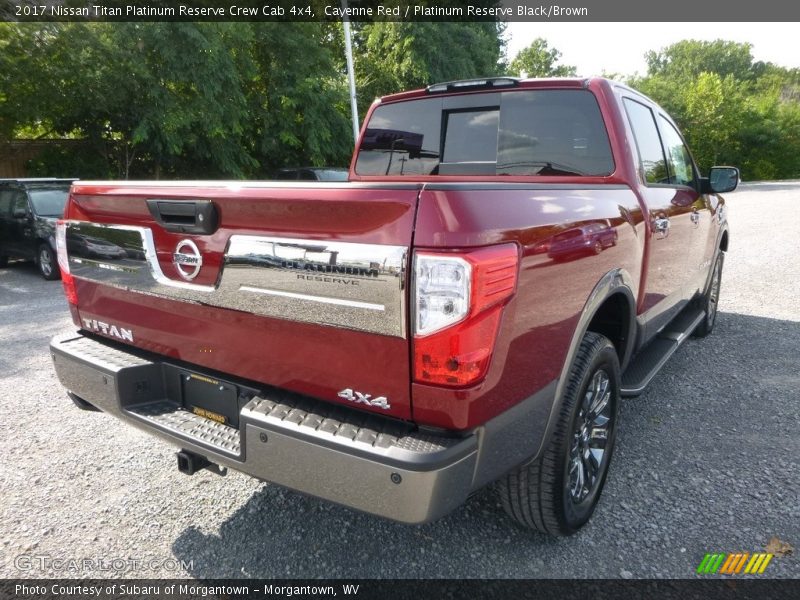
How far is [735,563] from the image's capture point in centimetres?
229

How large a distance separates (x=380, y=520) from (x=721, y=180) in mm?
3450

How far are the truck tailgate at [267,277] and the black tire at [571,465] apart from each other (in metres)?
0.78

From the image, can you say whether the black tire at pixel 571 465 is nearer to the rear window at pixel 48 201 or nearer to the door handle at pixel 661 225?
the door handle at pixel 661 225

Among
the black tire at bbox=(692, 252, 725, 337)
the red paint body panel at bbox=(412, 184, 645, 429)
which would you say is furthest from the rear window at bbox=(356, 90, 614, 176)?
the black tire at bbox=(692, 252, 725, 337)

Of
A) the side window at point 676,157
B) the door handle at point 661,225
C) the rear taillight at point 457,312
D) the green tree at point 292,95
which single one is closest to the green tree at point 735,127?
the green tree at point 292,95

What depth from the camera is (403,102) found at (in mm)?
3805

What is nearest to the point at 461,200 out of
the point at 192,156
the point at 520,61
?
the point at 192,156

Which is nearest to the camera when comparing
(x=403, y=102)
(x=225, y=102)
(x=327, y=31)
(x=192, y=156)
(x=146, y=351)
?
(x=146, y=351)

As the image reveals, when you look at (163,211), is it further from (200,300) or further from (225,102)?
(225,102)

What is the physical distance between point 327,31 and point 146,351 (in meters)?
21.4

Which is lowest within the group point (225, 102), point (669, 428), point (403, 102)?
point (669, 428)

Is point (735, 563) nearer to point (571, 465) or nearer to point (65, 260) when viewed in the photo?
point (571, 465)

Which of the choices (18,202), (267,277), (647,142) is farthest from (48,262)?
(647,142)

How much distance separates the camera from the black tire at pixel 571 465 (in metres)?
2.20
